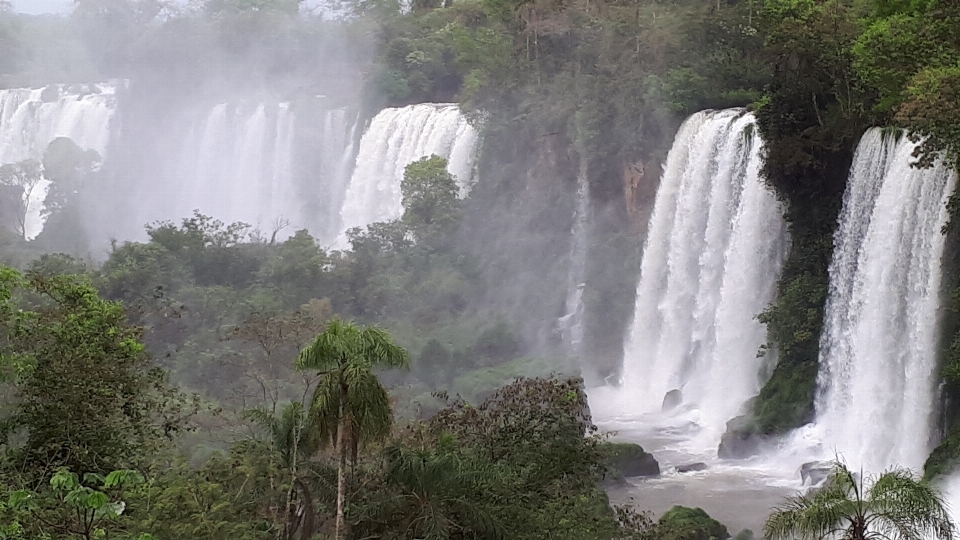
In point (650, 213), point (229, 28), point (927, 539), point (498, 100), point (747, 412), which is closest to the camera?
point (927, 539)

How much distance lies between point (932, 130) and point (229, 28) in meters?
42.5

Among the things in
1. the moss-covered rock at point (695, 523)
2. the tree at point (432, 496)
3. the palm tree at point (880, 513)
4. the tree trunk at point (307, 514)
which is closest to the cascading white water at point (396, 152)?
the moss-covered rock at point (695, 523)

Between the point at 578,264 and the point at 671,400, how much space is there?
28.3 ft

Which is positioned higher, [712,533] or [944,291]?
[944,291]

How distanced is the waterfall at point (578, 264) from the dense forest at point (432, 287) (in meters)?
0.27

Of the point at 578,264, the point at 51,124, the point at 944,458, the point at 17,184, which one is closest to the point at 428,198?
the point at 578,264

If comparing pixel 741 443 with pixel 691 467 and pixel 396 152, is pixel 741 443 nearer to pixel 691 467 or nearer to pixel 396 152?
pixel 691 467

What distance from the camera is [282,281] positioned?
96.6ft

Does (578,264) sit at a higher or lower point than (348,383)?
higher

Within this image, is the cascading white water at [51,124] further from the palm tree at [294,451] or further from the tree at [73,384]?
the palm tree at [294,451]

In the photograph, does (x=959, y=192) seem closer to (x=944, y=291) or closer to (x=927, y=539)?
(x=944, y=291)

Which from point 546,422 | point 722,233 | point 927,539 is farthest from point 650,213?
point 927,539

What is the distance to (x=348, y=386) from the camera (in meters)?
9.17

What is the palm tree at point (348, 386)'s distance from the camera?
916cm
